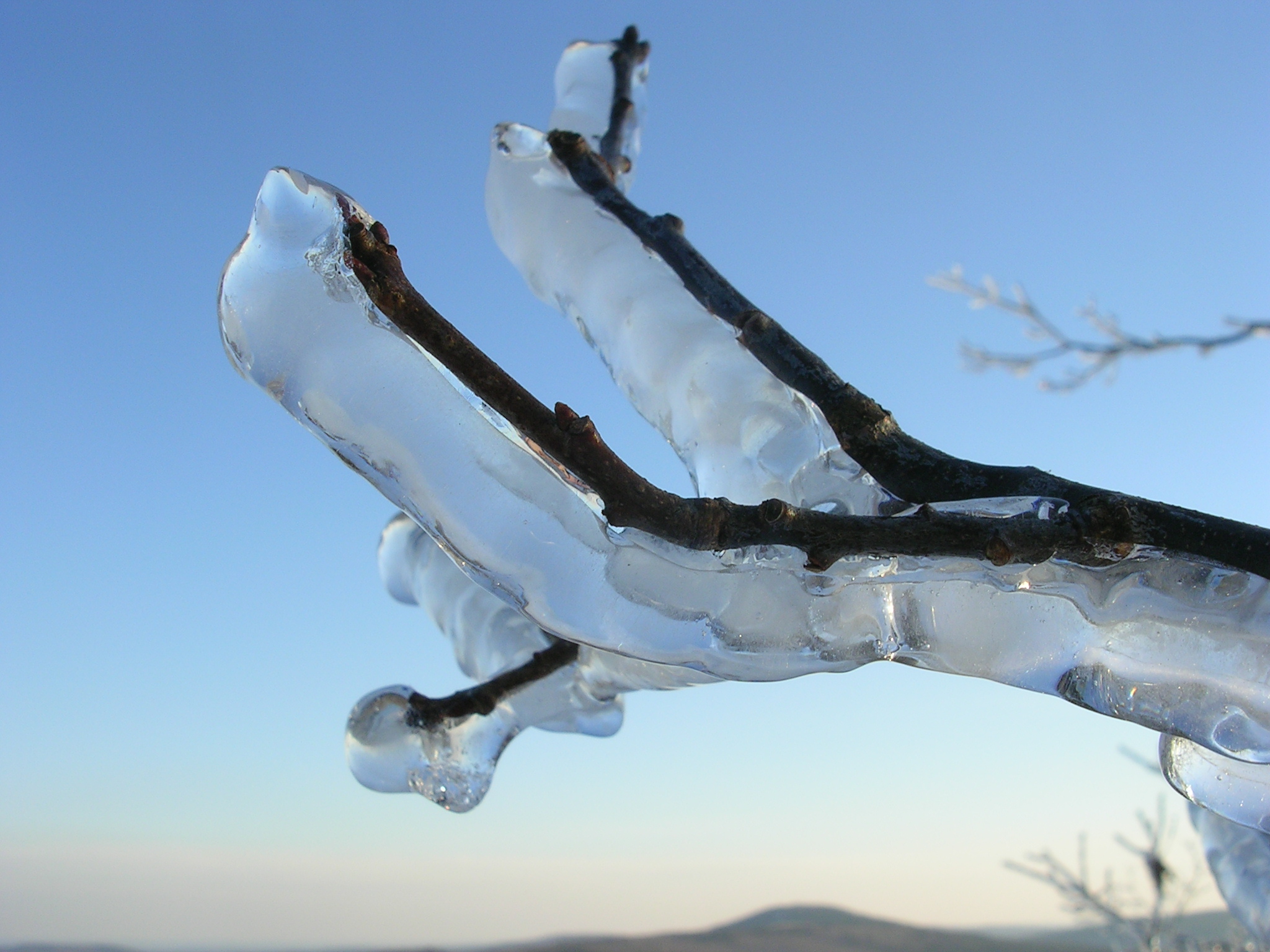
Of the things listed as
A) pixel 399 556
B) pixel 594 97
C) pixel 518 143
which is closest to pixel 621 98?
pixel 594 97

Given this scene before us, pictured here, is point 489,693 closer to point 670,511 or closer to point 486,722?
point 486,722

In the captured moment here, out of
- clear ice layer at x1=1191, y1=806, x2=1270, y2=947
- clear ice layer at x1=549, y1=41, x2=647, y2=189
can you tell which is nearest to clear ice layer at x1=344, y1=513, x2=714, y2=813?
clear ice layer at x1=549, y1=41, x2=647, y2=189

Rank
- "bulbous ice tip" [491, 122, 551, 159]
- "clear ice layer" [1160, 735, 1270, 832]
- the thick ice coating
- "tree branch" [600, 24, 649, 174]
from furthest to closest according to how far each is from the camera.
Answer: "tree branch" [600, 24, 649, 174] → "bulbous ice tip" [491, 122, 551, 159] → "clear ice layer" [1160, 735, 1270, 832] → the thick ice coating

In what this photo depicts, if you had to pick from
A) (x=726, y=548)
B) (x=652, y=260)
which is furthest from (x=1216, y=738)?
(x=652, y=260)

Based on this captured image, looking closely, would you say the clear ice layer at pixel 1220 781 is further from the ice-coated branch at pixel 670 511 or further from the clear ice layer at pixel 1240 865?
the clear ice layer at pixel 1240 865

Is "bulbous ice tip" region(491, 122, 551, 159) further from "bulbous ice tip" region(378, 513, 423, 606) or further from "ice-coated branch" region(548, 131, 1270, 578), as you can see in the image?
"bulbous ice tip" region(378, 513, 423, 606)

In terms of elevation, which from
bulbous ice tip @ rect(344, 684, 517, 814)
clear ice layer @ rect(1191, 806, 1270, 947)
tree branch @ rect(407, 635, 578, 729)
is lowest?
clear ice layer @ rect(1191, 806, 1270, 947)

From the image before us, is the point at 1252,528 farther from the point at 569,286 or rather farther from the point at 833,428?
the point at 569,286
